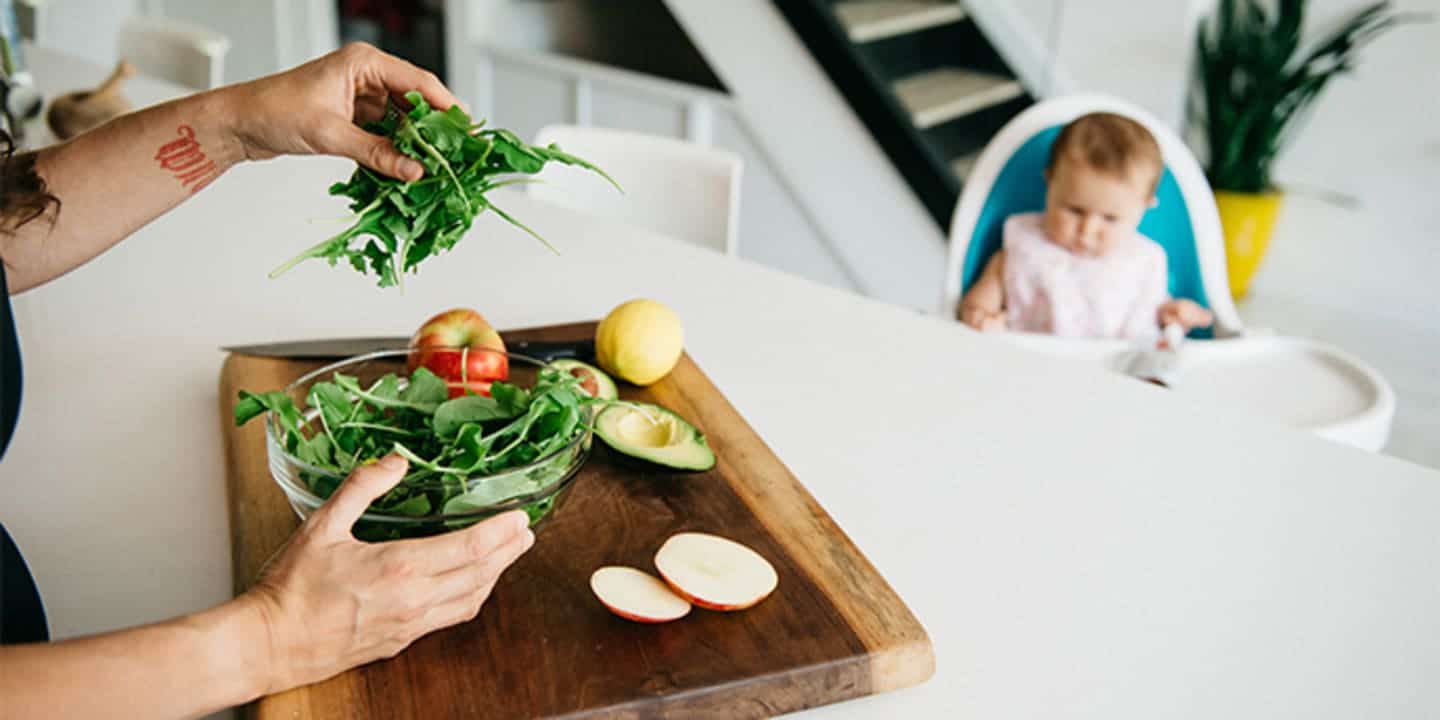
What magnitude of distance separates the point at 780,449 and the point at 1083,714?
0.44 metres

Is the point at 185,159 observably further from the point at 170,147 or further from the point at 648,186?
the point at 648,186

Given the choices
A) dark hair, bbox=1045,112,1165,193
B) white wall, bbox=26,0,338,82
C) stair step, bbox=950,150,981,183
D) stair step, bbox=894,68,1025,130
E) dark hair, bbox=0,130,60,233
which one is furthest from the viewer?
white wall, bbox=26,0,338,82

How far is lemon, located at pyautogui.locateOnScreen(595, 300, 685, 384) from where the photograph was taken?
3.99 ft

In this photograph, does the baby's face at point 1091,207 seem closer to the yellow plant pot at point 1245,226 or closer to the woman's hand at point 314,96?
the woman's hand at point 314,96

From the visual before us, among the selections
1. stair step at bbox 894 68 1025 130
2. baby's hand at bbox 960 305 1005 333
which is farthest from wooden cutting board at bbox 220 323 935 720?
stair step at bbox 894 68 1025 130

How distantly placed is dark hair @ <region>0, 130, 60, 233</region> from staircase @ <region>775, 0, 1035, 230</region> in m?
2.81

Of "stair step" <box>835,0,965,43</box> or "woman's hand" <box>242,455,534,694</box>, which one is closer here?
"woman's hand" <box>242,455,534,694</box>

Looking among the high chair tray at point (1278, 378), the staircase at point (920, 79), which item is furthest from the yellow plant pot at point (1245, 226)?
the high chair tray at point (1278, 378)

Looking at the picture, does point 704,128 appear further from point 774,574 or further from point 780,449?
point 774,574

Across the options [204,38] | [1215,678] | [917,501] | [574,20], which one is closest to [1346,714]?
[1215,678]

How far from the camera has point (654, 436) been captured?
1101 mm

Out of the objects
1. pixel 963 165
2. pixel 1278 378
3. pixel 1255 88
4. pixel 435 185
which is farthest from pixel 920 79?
pixel 435 185

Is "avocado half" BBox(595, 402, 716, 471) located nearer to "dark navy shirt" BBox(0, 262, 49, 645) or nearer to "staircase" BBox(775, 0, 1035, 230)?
"dark navy shirt" BBox(0, 262, 49, 645)

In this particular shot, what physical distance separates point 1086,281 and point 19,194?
188 cm
